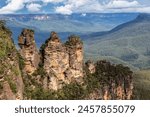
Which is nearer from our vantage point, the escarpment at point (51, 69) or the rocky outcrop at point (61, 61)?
the escarpment at point (51, 69)

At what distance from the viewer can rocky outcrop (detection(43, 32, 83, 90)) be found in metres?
57.6

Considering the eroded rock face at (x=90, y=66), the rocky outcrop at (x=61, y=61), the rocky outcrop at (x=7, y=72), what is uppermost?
the rocky outcrop at (x=7, y=72)

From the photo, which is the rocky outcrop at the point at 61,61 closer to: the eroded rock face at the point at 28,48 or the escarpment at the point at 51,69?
the escarpment at the point at 51,69

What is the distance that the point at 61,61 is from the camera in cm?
5988

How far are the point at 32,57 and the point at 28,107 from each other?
4652 centimetres

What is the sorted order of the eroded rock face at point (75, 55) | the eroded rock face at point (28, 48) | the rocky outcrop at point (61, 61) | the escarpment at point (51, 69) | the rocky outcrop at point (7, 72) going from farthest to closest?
1. the eroded rock face at point (75, 55)
2. the rocky outcrop at point (61, 61)
3. the eroded rock face at point (28, 48)
4. the escarpment at point (51, 69)
5. the rocky outcrop at point (7, 72)

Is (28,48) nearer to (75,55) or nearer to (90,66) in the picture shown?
(75,55)

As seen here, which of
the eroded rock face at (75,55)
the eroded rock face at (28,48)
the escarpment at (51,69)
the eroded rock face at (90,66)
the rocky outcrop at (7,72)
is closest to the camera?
the rocky outcrop at (7,72)

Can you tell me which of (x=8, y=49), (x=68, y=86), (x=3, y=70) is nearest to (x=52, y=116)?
(x=3, y=70)

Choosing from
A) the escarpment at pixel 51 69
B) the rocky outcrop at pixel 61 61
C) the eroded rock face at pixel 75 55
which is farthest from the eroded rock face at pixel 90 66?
the eroded rock face at pixel 75 55

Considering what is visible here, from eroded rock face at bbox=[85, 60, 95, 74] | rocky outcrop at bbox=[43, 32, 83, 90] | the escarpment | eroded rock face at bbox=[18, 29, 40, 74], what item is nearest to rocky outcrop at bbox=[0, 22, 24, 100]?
the escarpment

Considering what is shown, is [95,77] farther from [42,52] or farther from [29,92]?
[29,92]

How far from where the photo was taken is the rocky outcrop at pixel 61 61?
57562 millimetres

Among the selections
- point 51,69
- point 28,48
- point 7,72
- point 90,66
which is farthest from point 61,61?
point 7,72
